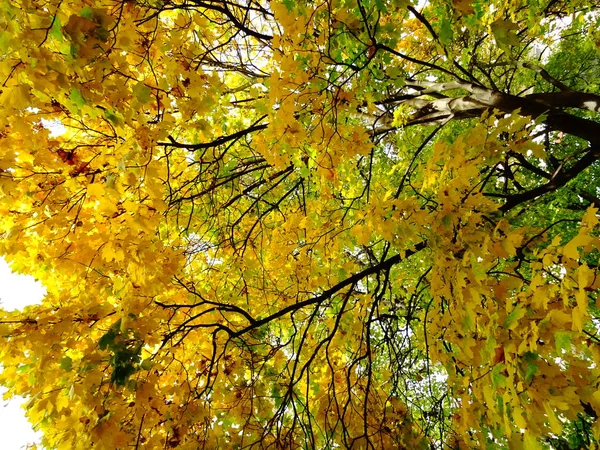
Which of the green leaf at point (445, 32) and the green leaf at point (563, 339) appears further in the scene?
the green leaf at point (445, 32)

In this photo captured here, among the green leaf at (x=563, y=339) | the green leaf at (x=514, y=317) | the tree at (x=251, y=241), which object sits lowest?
the green leaf at (x=563, y=339)

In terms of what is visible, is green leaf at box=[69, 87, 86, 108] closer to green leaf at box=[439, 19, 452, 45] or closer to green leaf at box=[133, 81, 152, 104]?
green leaf at box=[133, 81, 152, 104]

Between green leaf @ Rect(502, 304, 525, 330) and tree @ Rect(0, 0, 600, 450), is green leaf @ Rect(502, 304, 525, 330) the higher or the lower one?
the lower one

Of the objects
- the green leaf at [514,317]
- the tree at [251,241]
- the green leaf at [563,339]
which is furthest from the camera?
the tree at [251,241]

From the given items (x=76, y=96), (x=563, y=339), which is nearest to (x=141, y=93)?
(x=76, y=96)

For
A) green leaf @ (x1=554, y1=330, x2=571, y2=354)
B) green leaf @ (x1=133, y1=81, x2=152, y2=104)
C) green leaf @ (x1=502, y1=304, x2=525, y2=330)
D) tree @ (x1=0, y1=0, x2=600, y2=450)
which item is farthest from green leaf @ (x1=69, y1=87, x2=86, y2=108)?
green leaf @ (x1=554, y1=330, x2=571, y2=354)

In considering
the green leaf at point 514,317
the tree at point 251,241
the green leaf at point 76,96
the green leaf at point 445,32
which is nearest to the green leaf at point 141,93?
the tree at point 251,241

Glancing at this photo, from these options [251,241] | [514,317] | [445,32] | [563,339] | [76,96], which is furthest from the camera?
[251,241]

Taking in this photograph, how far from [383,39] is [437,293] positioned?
1.83 meters

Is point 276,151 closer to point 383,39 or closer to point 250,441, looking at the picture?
point 383,39

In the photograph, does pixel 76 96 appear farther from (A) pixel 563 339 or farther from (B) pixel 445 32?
(A) pixel 563 339

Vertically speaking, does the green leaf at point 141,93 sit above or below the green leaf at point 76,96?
above

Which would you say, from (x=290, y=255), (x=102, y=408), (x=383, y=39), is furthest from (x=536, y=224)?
(x=102, y=408)

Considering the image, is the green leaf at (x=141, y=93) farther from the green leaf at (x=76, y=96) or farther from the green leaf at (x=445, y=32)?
the green leaf at (x=445, y=32)
